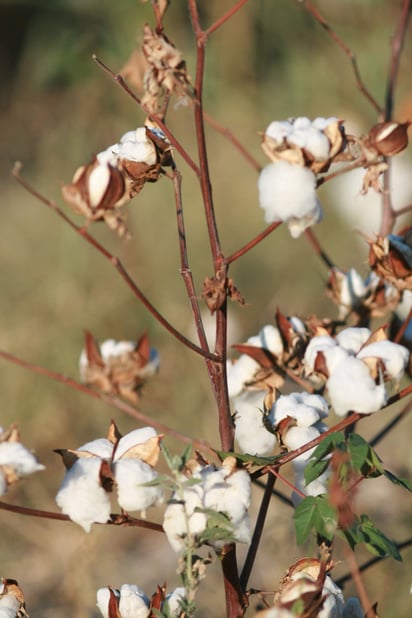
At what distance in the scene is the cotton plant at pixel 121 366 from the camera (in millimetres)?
1138

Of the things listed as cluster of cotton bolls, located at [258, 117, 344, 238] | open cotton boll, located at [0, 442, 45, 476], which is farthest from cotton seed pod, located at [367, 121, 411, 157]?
open cotton boll, located at [0, 442, 45, 476]

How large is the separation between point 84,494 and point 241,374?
1.01 feet

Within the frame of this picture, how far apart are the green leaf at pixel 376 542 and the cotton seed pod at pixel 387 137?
33 centimetres

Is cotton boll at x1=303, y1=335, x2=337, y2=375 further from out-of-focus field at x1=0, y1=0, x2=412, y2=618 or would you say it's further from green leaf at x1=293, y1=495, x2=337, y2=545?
out-of-focus field at x1=0, y1=0, x2=412, y2=618

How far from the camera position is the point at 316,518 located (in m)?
0.72

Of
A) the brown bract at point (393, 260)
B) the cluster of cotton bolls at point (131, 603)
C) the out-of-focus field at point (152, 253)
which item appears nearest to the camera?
the cluster of cotton bolls at point (131, 603)

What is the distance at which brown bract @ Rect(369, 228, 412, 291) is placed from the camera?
91 cm

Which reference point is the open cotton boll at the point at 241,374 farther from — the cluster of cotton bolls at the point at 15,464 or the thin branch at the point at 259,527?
the cluster of cotton bolls at the point at 15,464

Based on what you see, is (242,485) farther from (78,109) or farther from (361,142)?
(78,109)

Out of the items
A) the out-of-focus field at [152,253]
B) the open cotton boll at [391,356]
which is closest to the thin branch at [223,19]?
the open cotton boll at [391,356]

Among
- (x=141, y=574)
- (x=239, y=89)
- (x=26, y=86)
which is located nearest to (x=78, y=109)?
(x=239, y=89)

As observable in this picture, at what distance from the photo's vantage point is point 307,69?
406 cm

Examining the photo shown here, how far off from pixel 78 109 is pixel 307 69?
3.50ft

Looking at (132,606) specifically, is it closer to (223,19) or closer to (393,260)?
(393,260)
